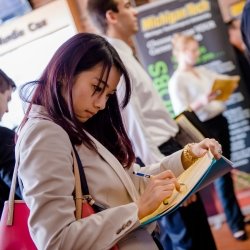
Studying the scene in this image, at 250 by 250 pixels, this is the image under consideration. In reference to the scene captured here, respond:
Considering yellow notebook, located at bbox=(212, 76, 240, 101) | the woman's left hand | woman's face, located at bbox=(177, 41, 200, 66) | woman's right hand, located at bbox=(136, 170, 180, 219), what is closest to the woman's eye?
woman's right hand, located at bbox=(136, 170, 180, 219)

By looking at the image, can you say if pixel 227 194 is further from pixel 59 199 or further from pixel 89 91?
pixel 59 199

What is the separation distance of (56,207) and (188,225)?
119 centimetres

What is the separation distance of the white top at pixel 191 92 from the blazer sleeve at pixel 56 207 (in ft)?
7.14

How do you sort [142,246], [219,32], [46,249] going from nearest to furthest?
[46,249], [142,246], [219,32]

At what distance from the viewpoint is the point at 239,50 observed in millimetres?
3309

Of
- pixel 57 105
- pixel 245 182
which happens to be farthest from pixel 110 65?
pixel 245 182

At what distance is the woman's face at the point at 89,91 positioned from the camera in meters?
0.98

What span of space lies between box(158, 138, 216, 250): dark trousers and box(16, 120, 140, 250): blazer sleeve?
41.5 inches

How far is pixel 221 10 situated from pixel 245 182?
1447mm

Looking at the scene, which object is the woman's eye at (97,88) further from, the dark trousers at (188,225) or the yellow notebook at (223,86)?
the yellow notebook at (223,86)

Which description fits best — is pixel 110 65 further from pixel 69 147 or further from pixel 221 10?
pixel 221 10

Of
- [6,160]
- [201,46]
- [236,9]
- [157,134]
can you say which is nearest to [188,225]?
[157,134]

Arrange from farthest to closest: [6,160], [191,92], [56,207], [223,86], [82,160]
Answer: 1. [191,92]
2. [223,86]
3. [6,160]
4. [82,160]
5. [56,207]

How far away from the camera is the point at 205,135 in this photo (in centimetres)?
188
